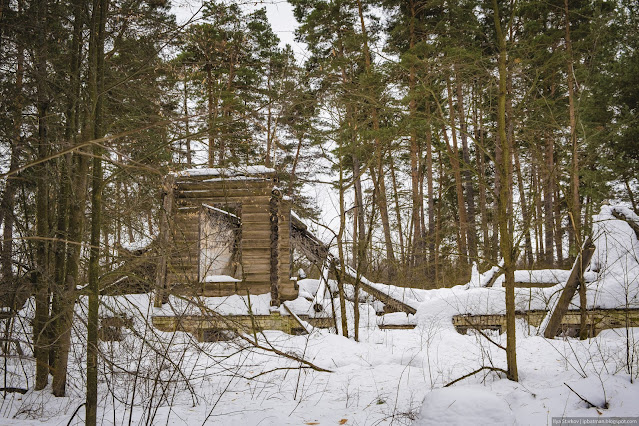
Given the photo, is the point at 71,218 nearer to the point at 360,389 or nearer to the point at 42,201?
the point at 42,201

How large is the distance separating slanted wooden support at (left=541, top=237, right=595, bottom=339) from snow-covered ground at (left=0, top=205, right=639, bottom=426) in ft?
1.12

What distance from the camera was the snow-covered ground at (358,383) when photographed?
3.42 meters

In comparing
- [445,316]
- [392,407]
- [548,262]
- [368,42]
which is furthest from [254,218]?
[548,262]

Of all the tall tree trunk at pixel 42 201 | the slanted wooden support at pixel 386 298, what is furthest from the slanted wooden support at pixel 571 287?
the tall tree trunk at pixel 42 201

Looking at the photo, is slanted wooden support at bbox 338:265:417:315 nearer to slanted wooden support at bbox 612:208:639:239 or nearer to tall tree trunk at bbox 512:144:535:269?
tall tree trunk at bbox 512:144:535:269

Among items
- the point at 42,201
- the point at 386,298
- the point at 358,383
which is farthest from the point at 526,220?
the point at 386,298

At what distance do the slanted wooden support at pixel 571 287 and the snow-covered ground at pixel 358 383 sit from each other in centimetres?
34

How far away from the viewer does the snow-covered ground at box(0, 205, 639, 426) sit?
3.42 meters

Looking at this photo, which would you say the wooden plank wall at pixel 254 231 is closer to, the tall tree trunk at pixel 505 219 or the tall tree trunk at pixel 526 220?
the tall tree trunk at pixel 526 220

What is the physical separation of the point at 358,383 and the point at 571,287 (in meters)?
3.64

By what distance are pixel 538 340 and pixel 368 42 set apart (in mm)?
13527

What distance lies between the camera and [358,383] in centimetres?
507

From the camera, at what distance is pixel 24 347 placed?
6422mm

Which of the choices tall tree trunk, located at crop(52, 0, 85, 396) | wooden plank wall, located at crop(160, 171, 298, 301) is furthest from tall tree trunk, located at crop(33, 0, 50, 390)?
wooden plank wall, located at crop(160, 171, 298, 301)
